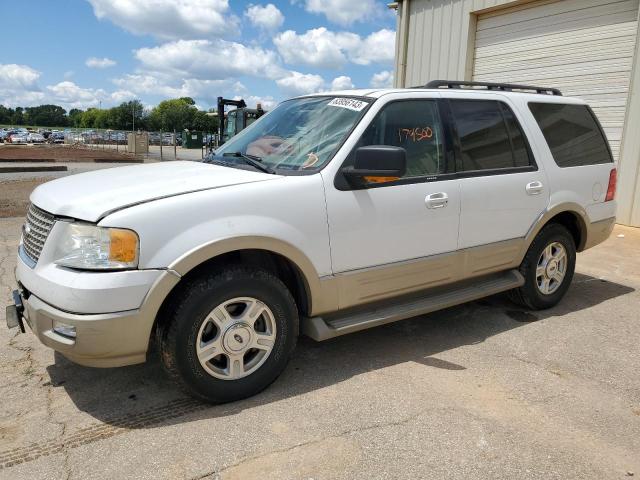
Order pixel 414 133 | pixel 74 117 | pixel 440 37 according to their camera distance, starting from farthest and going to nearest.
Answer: pixel 74 117 → pixel 440 37 → pixel 414 133

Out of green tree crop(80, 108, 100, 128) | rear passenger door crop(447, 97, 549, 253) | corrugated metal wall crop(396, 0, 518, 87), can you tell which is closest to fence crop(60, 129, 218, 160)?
corrugated metal wall crop(396, 0, 518, 87)

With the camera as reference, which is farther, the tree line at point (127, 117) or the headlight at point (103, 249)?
the tree line at point (127, 117)

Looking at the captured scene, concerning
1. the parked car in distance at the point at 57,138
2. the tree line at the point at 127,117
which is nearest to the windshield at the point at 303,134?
the parked car in distance at the point at 57,138

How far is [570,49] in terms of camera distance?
31.1 ft

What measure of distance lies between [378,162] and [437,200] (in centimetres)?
75

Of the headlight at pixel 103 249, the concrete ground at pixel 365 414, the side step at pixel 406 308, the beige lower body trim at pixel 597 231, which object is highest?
the headlight at pixel 103 249

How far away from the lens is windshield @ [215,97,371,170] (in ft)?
11.3

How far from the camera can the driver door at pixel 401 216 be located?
11.0 ft

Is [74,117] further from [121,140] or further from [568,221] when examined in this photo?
[568,221]

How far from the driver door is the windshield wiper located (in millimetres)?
392

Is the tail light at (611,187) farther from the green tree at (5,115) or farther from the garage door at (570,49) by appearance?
the green tree at (5,115)

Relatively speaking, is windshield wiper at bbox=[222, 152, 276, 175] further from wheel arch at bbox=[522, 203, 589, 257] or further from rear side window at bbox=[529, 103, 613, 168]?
rear side window at bbox=[529, 103, 613, 168]

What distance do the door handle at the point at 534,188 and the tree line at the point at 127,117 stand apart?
82.8 meters

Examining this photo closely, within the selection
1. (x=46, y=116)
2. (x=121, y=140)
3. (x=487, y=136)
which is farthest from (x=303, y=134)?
(x=46, y=116)
